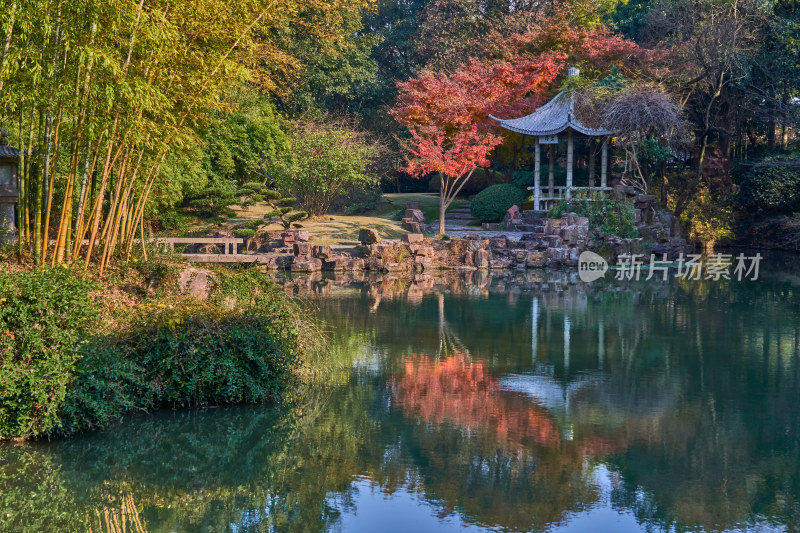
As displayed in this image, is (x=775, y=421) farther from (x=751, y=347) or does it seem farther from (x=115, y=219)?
(x=115, y=219)

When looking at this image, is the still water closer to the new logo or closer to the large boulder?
the large boulder

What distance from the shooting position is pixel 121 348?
5449mm

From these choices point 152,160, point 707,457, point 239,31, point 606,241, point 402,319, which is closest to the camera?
point 707,457

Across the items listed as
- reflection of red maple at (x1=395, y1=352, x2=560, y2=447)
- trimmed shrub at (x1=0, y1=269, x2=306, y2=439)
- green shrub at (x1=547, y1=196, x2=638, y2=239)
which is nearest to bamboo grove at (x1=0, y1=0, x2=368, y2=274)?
trimmed shrub at (x1=0, y1=269, x2=306, y2=439)

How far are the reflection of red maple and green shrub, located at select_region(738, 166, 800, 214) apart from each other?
14.8 m

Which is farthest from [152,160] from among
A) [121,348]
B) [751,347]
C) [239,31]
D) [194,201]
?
[194,201]

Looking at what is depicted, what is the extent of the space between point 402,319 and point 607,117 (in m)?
11.2

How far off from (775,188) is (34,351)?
60.9 feet

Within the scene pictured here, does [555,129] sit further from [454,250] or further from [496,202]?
[454,250]

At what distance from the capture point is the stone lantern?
854 centimetres

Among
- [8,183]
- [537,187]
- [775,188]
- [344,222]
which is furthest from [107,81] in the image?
[775,188]

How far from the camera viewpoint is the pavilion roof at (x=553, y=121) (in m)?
20.0

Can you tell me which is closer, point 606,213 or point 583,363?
point 583,363

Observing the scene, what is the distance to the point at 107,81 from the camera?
626 cm
